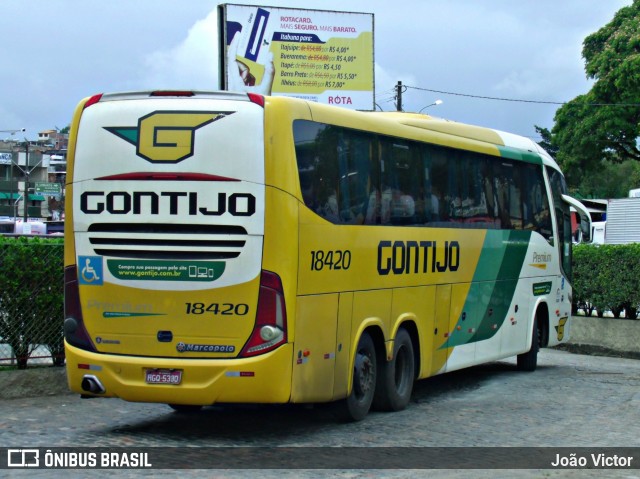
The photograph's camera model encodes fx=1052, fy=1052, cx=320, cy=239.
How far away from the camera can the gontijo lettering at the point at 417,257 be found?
11930mm

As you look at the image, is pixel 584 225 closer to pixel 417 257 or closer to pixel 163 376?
pixel 417 257

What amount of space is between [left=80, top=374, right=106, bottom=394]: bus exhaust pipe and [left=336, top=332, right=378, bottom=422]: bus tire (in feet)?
8.42

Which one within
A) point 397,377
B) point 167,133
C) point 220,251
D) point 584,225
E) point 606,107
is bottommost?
point 397,377

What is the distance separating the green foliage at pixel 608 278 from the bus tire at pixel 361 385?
11.0m

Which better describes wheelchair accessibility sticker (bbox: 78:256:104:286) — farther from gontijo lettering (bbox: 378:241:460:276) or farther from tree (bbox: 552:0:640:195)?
tree (bbox: 552:0:640:195)

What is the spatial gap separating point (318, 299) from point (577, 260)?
43.3 feet

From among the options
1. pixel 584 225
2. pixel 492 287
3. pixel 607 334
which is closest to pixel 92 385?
pixel 492 287

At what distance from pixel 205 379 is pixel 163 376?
0.42m

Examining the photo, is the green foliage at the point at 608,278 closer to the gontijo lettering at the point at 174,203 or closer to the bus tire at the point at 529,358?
the bus tire at the point at 529,358

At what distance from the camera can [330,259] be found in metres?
10.7

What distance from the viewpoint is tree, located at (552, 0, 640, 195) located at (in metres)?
45.8

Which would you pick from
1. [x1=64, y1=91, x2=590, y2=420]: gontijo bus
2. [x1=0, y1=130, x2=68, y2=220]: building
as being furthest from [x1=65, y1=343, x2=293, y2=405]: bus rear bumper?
[x1=0, y1=130, x2=68, y2=220]: building

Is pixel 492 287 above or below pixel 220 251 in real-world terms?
below

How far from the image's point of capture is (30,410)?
11.9m
